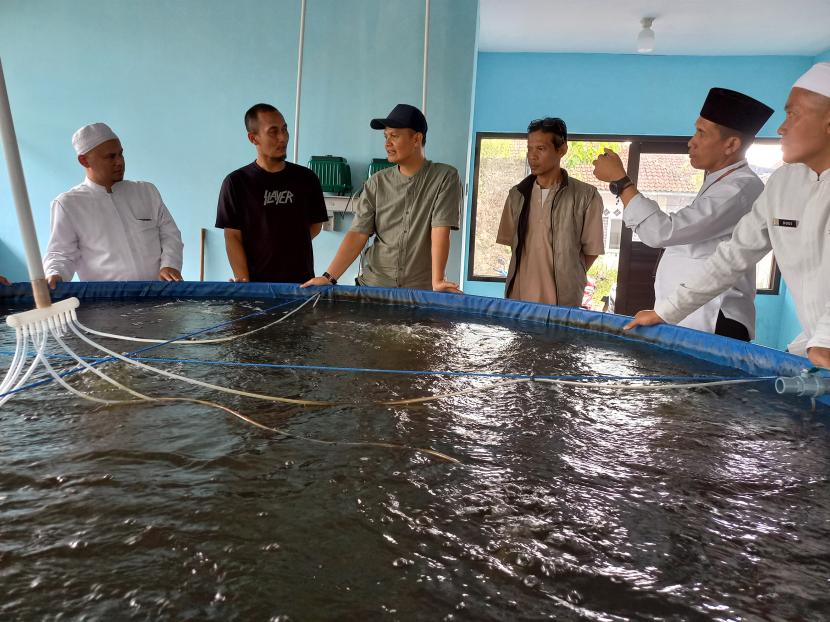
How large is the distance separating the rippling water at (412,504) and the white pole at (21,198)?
9.8 inches

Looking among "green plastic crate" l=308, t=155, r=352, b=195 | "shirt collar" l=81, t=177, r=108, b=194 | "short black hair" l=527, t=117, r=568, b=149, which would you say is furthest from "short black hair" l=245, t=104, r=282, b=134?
"green plastic crate" l=308, t=155, r=352, b=195

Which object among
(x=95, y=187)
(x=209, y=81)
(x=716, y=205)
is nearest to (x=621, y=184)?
(x=716, y=205)

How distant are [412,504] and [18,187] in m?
0.78

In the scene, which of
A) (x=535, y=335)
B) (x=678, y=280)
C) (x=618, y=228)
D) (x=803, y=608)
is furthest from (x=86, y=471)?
(x=618, y=228)

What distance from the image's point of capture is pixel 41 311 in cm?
97

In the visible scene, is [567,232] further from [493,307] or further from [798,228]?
[798,228]

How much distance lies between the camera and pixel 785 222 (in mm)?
1610

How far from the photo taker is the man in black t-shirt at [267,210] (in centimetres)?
255

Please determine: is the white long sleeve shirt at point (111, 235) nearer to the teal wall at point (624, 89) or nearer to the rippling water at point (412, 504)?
the rippling water at point (412, 504)

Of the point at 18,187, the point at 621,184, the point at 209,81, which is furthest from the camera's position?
the point at 209,81

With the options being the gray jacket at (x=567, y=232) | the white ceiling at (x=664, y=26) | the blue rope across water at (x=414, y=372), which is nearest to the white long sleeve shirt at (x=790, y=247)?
the blue rope across water at (x=414, y=372)

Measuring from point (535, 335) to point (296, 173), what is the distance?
139 cm

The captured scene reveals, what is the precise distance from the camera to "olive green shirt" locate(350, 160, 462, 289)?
244 cm

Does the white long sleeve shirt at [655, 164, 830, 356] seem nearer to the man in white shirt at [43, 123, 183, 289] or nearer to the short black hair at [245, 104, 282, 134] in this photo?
the short black hair at [245, 104, 282, 134]
